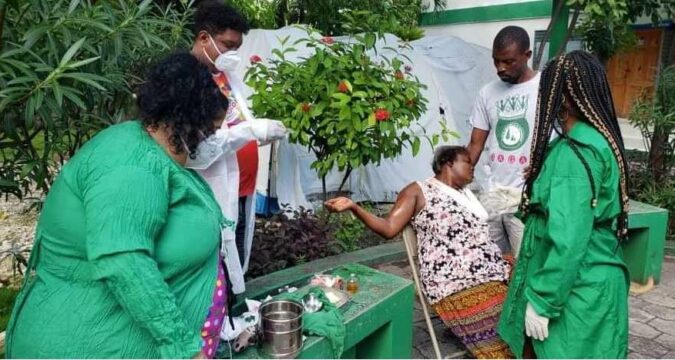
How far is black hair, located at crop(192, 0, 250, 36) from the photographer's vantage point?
2.53 metres

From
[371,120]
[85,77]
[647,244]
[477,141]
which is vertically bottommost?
[647,244]

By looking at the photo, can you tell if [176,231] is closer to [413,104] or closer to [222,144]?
[222,144]

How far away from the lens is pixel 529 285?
6.44 ft

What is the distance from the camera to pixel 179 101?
1.47 m

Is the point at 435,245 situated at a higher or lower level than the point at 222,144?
lower

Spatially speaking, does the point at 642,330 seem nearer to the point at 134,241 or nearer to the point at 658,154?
the point at 658,154

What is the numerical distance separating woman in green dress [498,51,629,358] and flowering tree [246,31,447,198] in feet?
6.29

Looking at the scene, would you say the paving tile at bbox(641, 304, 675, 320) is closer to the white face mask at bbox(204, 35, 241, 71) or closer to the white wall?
the white face mask at bbox(204, 35, 241, 71)

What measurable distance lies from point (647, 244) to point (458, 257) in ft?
7.22

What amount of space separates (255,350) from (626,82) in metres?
10.9

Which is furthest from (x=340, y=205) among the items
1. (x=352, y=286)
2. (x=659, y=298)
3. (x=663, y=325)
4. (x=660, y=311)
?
(x=659, y=298)

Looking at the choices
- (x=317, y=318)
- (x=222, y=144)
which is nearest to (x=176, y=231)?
(x=222, y=144)

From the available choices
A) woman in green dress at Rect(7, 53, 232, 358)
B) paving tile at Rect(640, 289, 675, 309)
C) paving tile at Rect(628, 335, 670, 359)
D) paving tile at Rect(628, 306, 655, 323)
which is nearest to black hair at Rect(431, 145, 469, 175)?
paving tile at Rect(628, 335, 670, 359)

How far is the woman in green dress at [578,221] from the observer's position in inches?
71.7
